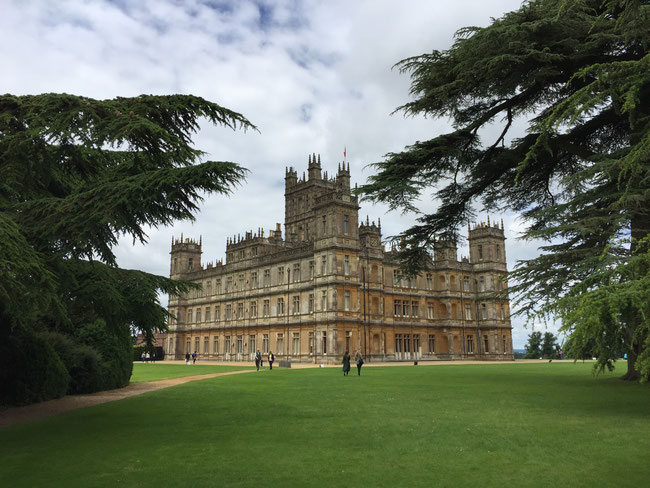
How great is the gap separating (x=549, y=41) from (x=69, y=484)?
52.0 ft

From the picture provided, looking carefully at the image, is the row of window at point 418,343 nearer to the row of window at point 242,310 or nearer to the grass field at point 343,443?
the row of window at point 242,310

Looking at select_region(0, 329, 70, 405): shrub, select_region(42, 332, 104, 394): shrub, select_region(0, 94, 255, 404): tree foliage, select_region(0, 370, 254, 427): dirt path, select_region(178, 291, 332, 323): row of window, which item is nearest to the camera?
select_region(0, 94, 255, 404): tree foliage

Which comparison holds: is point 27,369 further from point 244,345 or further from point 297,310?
point 244,345

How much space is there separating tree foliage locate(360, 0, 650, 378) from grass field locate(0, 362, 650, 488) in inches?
70.3

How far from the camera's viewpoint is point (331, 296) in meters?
43.5

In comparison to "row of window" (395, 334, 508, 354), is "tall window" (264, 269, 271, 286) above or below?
above

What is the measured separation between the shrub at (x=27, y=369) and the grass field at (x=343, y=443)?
105 inches

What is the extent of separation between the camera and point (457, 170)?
18250mm

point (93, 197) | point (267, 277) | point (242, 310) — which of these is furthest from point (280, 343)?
point (93, 197)

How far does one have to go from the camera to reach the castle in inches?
1742

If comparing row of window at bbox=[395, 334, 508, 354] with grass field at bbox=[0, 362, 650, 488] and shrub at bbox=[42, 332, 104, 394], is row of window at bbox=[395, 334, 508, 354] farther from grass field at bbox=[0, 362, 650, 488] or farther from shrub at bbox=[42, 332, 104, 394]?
grass field at bbox=[0, 362, 650, 488]

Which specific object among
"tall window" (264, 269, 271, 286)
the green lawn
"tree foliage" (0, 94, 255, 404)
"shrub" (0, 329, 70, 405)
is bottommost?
the green lawn

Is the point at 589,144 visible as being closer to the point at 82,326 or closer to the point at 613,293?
the point at 613,293

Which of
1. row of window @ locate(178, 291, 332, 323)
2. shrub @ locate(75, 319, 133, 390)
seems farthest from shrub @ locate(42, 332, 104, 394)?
row of window @ locate(178, 291, 332, 323)
